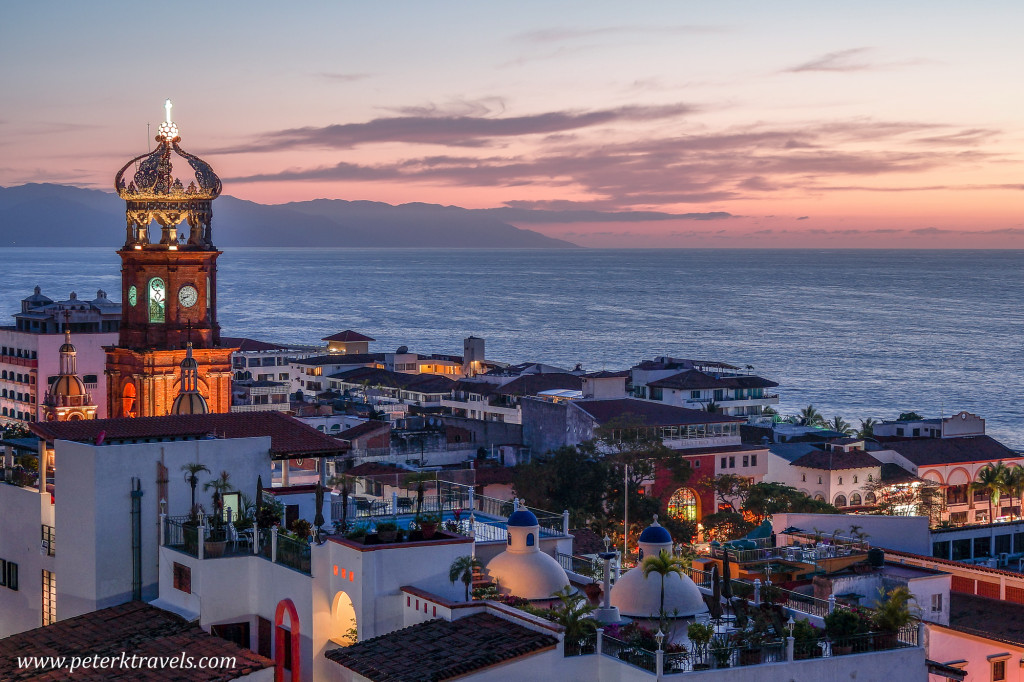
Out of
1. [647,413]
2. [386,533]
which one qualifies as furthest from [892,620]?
[647,413]

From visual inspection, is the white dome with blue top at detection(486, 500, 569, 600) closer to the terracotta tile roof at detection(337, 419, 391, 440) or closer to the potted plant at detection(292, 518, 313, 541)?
the potted plant at detection(292, 518, 313, 541)

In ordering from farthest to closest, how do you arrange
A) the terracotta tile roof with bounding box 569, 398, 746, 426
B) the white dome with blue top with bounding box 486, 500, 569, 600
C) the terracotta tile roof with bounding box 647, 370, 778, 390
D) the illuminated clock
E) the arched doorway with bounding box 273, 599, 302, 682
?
the terracotta tile roof with bounding box 647, 370, 778, 390, the terracotta tile roof with bounding box 569, 398, 746, 426, the illuminated clock, the arched doorway with bounding box 273, 599, 302, 682, the white dome with blue top with bounding box 486, 500, 569, 600

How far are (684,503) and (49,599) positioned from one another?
38.3 meters


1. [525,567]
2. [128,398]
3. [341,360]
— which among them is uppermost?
[525,567]

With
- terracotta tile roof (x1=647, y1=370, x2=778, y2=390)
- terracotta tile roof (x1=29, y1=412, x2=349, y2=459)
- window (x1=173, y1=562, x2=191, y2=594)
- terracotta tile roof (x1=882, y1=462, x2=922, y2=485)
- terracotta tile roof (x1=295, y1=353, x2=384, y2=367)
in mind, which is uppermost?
terracotta tile roof (x1=29, y1=412, x2=349, y2=459)

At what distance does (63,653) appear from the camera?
26422mm

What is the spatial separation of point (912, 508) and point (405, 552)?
46.0 m

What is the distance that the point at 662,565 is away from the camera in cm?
2300

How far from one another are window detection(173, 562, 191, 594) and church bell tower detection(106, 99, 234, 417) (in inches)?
1149

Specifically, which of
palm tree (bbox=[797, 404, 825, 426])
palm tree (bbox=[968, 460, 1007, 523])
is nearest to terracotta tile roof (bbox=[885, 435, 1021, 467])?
palm tree (bbox=[968, 460, 1007, 523])

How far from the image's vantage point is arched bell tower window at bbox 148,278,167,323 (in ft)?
191

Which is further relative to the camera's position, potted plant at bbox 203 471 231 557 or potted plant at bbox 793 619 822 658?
potted plant at bbox 203 471 231 557

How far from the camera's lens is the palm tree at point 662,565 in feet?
75.3

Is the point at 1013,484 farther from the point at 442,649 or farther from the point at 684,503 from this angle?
the point at 442,649
